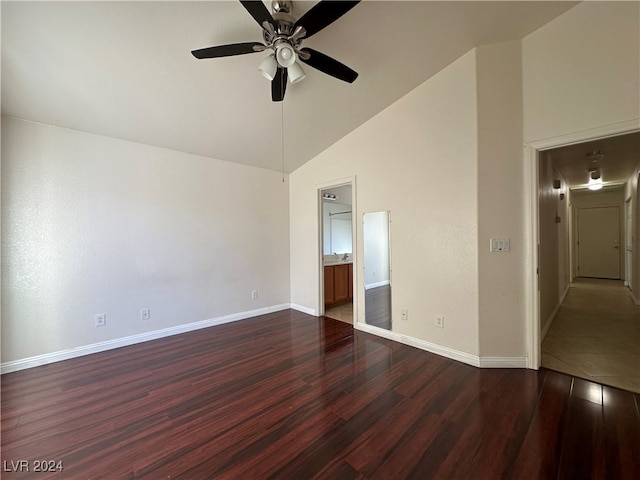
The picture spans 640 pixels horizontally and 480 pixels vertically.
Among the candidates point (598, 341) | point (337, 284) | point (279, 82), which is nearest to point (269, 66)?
point (279, 82)

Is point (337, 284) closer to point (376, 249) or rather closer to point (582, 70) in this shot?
point (376, 249)

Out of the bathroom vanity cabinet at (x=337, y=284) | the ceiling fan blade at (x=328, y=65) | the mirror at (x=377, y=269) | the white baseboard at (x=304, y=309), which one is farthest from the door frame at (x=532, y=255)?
the bathroom vanity cabinet at (x=337, y=284)

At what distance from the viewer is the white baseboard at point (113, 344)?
2.66m

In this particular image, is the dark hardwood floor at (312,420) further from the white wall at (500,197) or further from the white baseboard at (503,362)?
the white wall at (500,197)

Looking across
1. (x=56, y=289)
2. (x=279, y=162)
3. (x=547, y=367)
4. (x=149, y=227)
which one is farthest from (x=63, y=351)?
(x=547, y=367)

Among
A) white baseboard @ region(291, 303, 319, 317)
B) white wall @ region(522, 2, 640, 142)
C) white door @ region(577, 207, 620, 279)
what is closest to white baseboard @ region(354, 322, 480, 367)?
white baseboard @ region(291, 303, 319, 317)

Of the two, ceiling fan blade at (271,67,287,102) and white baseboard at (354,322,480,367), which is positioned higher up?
ceiling fan blade at (271,67,287,102)

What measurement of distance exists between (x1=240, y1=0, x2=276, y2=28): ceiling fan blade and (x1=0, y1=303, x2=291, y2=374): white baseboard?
3.65 metres

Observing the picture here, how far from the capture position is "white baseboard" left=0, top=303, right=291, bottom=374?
2.66m

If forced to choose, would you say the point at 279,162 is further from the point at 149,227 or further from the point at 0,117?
the point at 0,117

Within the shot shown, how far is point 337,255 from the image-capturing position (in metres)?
5.59

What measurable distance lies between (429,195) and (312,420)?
8.12ft

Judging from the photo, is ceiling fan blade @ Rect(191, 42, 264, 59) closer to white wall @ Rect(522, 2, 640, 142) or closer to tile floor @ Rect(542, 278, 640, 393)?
white wall @ Rect(522, 2, 640, 142)

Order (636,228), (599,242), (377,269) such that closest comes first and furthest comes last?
(377,269) → (636,228) → (599,242)
